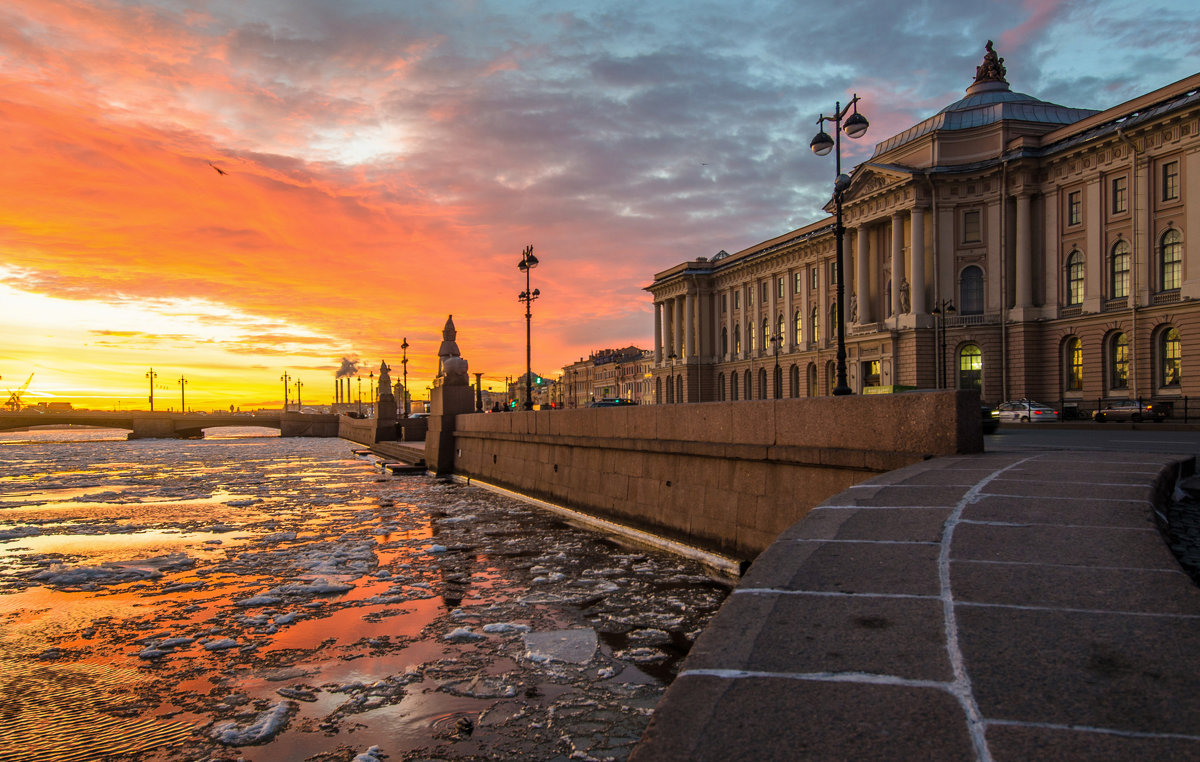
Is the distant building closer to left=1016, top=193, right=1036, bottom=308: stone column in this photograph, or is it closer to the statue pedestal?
left=1016, top=193, right=1036, bottom=308: stone column

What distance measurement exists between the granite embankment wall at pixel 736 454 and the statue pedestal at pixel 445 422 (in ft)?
34.5

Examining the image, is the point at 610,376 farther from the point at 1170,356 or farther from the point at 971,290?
the point at 1170,356

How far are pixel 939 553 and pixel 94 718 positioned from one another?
5769mm

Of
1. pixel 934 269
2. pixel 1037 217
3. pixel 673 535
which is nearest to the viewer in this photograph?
pixel 673 535

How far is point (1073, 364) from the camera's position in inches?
1903

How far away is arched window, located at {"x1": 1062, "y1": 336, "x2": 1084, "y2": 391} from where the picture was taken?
47625 mm

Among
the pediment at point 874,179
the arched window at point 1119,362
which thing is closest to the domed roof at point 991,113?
the pediment at point 874,179

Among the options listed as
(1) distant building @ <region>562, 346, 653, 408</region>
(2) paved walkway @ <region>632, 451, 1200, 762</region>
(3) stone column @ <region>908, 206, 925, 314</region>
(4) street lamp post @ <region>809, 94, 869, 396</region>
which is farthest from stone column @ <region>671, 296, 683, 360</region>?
(2) paved walkway @ <region>632, 451, 1200, 762</region>

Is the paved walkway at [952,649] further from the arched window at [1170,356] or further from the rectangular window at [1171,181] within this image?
the rectangular window at [1171,181]

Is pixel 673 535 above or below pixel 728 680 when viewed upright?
below

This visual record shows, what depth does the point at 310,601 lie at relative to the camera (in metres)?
9.12

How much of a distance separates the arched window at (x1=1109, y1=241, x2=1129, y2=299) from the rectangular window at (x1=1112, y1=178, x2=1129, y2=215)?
73.6 inches

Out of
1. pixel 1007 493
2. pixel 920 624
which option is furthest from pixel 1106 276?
pixel 920 624

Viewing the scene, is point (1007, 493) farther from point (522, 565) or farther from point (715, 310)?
point (715, 310)
